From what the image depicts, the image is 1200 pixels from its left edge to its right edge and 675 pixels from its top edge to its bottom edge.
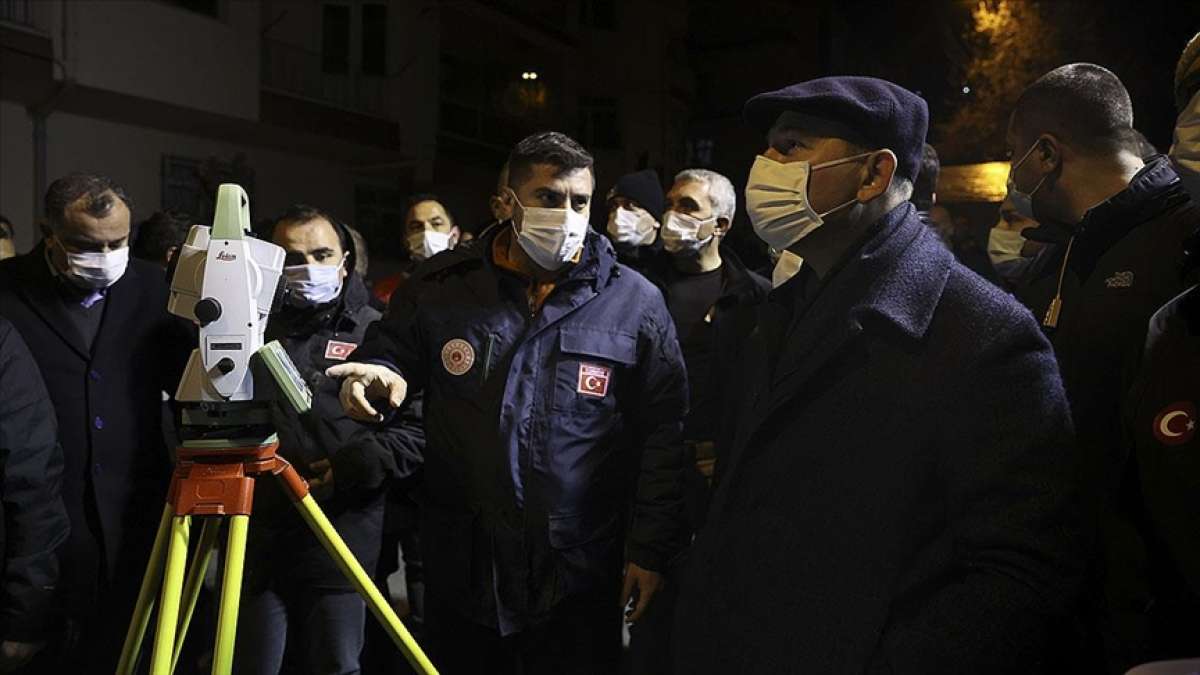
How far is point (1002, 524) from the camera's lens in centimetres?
114

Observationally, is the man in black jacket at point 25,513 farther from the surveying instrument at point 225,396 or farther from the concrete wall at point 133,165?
the concrete wall at point 133,165

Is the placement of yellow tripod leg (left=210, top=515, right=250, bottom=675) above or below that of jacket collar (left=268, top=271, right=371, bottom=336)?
below

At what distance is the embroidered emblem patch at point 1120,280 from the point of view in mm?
1803

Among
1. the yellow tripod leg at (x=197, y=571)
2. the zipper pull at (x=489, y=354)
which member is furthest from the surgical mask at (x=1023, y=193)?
the yellow tripod leg at (x=197, y=571)

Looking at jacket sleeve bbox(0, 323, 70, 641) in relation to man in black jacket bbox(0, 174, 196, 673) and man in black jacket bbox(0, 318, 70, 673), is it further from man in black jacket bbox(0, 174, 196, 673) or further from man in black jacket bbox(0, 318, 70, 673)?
man in black jacket bbox(0, 174, 196, 673)

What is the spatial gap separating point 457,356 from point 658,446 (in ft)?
1.91

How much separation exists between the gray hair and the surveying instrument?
2251 millimetres

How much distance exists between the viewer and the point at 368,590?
5.84 ft

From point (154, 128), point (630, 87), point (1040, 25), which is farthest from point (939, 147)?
point (630, 87)

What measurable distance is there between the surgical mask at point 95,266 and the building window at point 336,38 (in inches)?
440

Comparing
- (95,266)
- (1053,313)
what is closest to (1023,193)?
(1053,313)

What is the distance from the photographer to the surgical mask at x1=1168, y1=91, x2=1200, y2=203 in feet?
4.40

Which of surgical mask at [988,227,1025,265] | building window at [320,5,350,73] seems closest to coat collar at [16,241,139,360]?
surgical mask at [988,227,1025,265]

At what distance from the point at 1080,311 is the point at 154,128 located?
1088 cm
